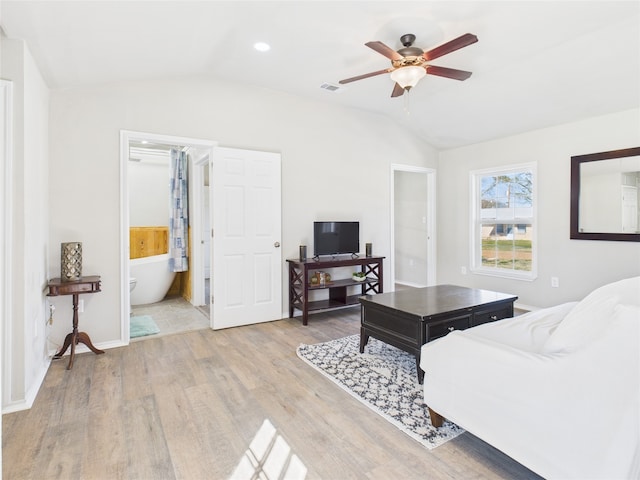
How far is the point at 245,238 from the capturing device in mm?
4219

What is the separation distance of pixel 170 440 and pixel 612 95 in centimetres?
511

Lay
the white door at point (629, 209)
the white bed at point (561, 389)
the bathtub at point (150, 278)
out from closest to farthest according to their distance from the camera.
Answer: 1. the white bed at point (561, 389)
2. the white door at point (629, 209)
3. the bathtub at point (150, 278)

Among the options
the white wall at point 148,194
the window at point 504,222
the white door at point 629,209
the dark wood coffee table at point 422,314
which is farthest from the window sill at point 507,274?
the white wall at point 148,194

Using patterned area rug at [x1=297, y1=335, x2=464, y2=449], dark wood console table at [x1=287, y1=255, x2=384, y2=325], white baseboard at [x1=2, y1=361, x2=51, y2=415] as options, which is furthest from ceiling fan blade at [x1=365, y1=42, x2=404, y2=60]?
white baseboard at [x1=2, y1=361, x2=51, y2=415]

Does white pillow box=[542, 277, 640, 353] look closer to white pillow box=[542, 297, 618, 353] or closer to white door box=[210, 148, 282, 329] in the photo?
white pillow box=[542, 297, 618, 353]

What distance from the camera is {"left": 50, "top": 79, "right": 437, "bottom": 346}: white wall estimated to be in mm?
3375

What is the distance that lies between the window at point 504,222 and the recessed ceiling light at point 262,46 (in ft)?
12.2

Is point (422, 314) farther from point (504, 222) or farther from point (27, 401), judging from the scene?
point (504, 222)

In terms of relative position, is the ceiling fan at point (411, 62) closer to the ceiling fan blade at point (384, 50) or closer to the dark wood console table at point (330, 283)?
the ceiling fan blade at point (384, 50)

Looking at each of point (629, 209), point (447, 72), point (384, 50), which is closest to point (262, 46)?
point (384, 50)

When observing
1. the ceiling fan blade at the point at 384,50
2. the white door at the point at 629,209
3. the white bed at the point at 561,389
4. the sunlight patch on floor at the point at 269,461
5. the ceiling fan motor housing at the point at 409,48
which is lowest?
the sunlight patch on floor at the point at 269,461

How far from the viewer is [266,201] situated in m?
4.34

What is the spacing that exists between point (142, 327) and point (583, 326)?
422 centimetres

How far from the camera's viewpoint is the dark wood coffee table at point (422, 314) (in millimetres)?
2693
